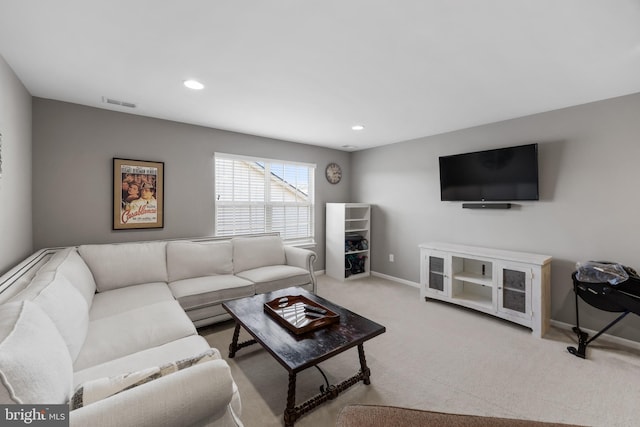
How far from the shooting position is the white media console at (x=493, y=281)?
276cm

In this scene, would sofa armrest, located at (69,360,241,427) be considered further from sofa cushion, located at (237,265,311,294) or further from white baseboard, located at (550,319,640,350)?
white baseboard, located at (550,319,640,350)

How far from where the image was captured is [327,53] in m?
1.87

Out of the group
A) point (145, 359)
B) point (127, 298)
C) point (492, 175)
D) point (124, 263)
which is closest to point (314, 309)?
point (145, 359)

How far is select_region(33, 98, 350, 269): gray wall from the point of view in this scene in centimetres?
275

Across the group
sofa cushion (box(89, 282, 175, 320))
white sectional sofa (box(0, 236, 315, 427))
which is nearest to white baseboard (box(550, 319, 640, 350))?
white sectional sofa (box(0, 236, 315, 427))

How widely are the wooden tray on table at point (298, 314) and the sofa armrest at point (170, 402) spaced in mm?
815

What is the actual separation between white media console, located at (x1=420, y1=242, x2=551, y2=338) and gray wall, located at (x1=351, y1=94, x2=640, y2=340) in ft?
0.70

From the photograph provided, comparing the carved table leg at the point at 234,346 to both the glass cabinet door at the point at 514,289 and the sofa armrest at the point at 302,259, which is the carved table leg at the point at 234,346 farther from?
the glass cabinet door at the point at 514,289

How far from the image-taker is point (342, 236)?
4621 mm

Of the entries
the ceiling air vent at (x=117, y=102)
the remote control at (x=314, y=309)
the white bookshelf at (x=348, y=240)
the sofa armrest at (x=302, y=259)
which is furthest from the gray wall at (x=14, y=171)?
the white bookshelf at (x=348, y=240)

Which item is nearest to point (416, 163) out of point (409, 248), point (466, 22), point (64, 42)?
point (409, 248)

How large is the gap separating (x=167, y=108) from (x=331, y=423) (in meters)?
3.27

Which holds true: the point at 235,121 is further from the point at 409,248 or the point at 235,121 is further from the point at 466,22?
the point at 409,248

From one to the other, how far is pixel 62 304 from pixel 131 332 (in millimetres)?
416
